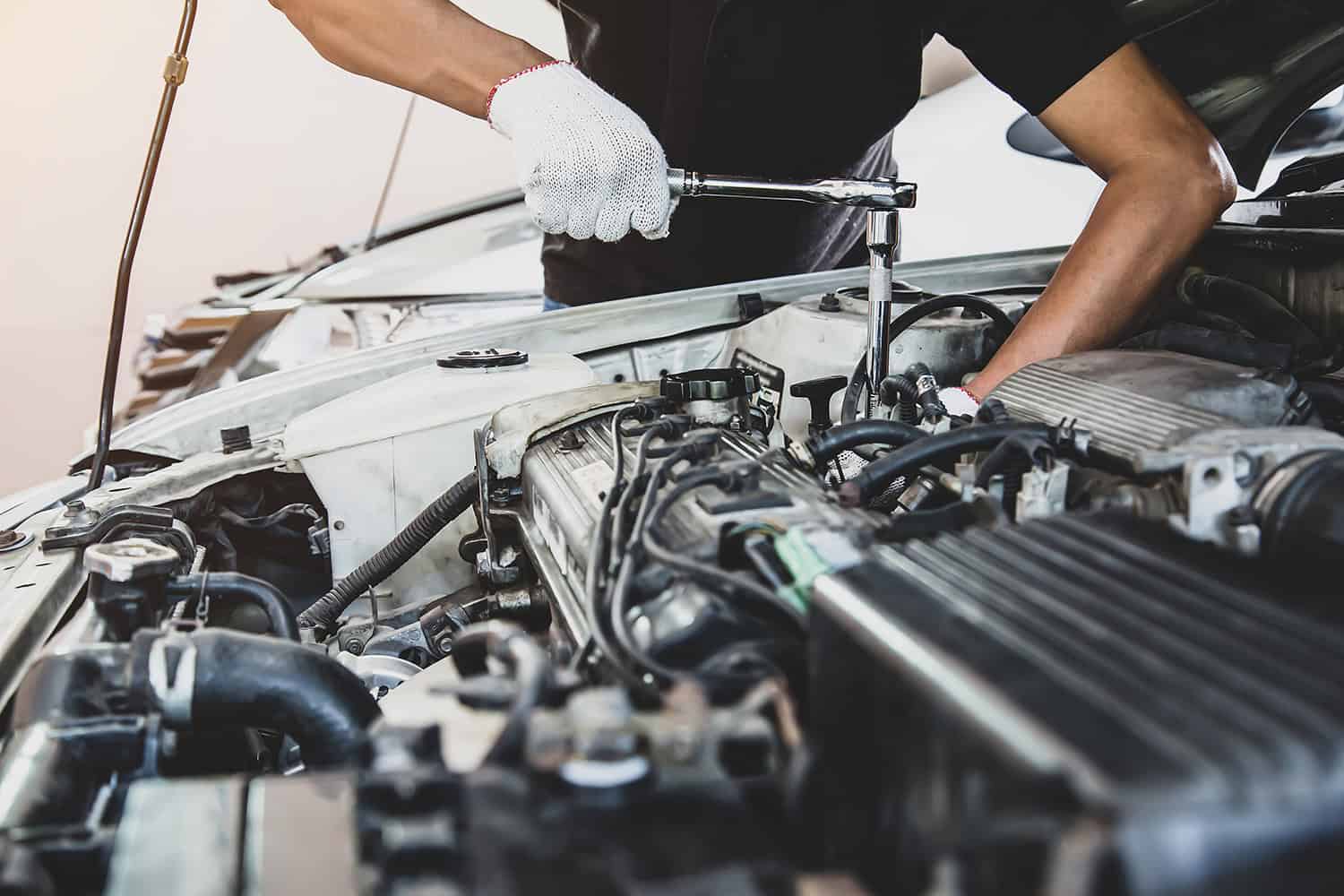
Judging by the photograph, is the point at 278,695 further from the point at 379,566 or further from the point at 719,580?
the point at 379,566

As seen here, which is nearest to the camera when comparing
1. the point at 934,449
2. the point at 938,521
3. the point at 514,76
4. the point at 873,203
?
the point at 938,521

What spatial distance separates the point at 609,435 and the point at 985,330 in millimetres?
570

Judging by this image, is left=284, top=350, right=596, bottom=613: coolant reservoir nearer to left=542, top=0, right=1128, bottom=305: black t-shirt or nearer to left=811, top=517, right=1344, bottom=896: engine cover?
left=542, top=0, right=1128, bottom=305: black t-shirt

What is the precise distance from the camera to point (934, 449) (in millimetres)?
849

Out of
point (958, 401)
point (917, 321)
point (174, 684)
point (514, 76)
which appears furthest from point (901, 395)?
point (174, 684)

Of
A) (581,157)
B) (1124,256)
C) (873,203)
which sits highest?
(581,157)

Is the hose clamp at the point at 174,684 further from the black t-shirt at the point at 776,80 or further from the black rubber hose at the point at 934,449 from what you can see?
the black t-shirt at the point at 776,80

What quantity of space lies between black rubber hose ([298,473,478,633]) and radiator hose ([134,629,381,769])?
419 millimetres

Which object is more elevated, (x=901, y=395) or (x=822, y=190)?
(x=822, y=190)

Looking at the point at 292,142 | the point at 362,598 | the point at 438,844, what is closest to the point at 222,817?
the point at 438,844

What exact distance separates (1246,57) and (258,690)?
55.7 inches

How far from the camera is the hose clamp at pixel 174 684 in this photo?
0.70 meters

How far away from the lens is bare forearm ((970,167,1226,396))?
4.47 feet

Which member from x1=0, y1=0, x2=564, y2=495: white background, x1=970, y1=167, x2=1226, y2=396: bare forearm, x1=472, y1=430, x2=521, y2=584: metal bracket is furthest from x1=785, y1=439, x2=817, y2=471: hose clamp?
x1=0, y1=0, x2=564, y2=495: white background
